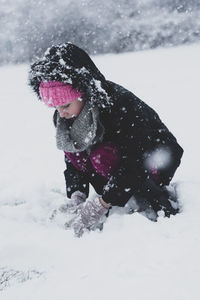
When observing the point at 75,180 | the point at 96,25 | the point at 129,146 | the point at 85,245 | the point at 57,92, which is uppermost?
the point at 96,25

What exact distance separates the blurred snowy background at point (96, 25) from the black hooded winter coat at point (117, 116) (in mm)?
5991

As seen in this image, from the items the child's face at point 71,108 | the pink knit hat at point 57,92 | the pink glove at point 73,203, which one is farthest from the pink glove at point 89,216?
the pink knit hat at point 57,92

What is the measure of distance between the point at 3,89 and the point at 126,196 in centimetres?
462

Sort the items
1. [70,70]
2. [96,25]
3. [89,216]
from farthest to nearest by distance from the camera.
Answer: [96,25] < [89,216] < [70,70]

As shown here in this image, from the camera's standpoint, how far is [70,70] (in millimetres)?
1633

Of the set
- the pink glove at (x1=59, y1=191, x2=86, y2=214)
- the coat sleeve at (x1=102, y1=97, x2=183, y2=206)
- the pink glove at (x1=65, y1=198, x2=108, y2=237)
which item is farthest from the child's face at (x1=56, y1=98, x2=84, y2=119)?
the pink glove at (x1=59, y1=191, x2=86, y2=214)

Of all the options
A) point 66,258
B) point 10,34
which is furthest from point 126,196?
point 10,34

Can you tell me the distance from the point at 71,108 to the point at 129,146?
0.38 metres

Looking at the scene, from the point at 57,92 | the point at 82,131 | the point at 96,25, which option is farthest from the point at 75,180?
the point at 96,25

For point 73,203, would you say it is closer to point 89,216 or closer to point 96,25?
point 89,216

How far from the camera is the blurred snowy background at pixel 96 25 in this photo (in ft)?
25.0

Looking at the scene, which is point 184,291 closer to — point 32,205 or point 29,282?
point 29,282

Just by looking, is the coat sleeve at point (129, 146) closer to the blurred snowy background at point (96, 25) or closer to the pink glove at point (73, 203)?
the pink glove at point (73, 203)

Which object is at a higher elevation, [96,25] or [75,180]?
[96,25]
